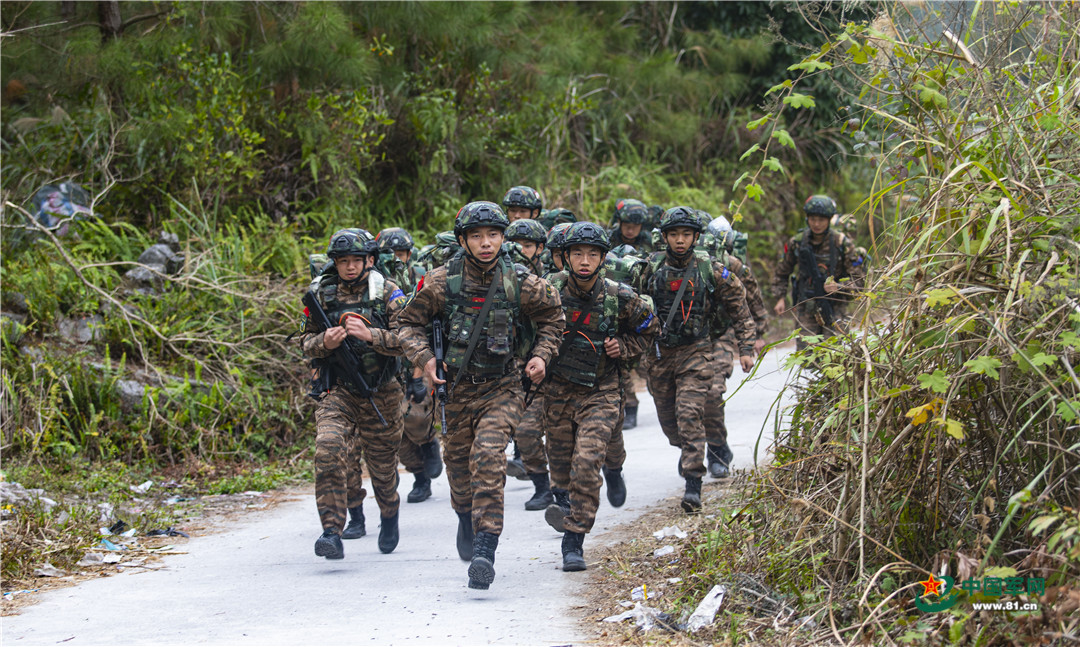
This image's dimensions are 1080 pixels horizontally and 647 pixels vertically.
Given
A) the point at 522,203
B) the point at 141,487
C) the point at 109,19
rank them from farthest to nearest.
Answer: the point at 109,19, the point at 141,487, the point at 522,203

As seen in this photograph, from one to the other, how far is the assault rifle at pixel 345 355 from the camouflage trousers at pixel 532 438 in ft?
4.02

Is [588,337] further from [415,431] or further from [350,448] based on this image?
[415,431]

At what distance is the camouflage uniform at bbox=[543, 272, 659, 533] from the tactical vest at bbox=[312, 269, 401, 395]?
1123 mm

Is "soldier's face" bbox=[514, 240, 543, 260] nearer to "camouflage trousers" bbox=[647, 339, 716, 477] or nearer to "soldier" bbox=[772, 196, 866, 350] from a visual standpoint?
"camouflage trousers" bbox=[647, 339, 716, 477]

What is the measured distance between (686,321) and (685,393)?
0.53 m

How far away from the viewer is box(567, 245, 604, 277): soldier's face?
642cm

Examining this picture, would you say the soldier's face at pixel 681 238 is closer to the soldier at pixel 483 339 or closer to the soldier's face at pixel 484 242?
the soldier at pixel 483 339

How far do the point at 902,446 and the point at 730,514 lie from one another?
1.35 meters

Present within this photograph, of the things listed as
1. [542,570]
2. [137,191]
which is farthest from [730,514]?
[137,191]

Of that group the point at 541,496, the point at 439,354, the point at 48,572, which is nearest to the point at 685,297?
the point at 541,496

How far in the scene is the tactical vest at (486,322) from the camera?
5996 millimetres

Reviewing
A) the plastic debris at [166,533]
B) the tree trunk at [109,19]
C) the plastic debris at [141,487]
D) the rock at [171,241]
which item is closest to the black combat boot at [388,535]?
the plastic debris at [166,533]

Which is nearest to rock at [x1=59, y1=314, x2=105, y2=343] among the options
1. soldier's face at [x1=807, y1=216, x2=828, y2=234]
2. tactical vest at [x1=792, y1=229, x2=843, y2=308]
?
tactical vest at [x1=792, y1=229, x2=843, y2=308]

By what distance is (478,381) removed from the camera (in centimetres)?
609
